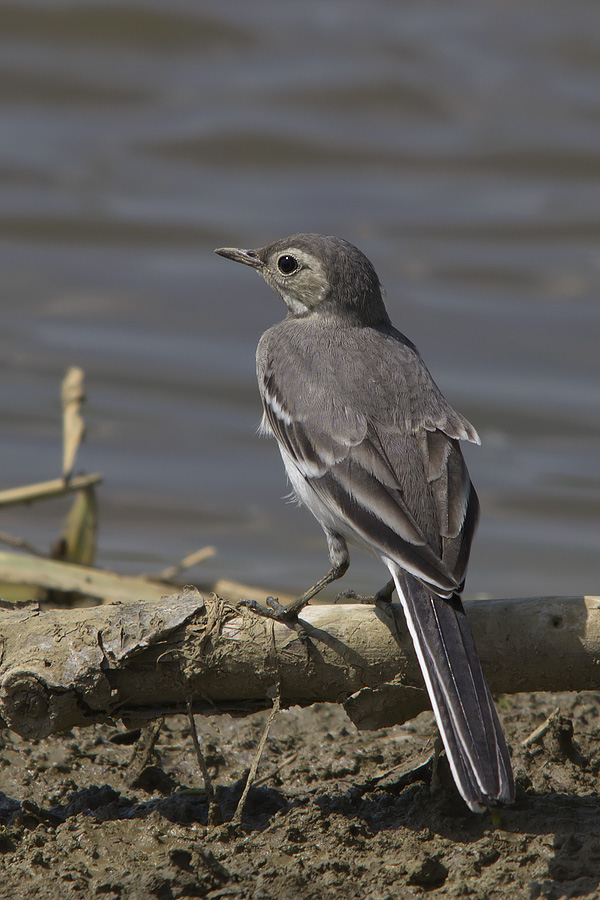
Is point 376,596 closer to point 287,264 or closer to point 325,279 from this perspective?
point 325,279

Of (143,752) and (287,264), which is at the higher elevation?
(287,264)

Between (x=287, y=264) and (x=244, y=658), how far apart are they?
258 cm

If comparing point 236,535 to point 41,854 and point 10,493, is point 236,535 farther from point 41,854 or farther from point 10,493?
point 41,854

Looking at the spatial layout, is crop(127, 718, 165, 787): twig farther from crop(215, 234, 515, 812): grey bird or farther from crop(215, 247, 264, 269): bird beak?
crop(215, 247, 264, 269): bird beak

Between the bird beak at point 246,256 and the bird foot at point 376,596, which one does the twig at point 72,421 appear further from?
the bird foot at point 376,596

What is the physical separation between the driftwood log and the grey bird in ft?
0.65

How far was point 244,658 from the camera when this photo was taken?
4332mm

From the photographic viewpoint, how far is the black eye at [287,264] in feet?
20.2

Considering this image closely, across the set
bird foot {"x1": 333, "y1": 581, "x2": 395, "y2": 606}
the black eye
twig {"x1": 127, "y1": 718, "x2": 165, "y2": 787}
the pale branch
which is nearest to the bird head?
the black eye

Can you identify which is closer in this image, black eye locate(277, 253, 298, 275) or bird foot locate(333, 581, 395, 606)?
bird foot locate(333, 581, 395, 606)

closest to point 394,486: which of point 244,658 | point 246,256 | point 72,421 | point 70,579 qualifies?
point 244,658

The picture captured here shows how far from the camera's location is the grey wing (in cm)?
427

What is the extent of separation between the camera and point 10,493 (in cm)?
705

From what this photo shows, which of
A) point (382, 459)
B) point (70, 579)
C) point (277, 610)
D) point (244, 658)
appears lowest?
point (244, 658)
